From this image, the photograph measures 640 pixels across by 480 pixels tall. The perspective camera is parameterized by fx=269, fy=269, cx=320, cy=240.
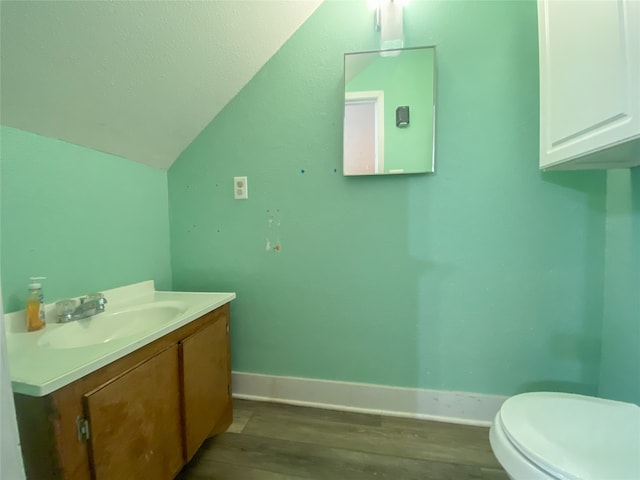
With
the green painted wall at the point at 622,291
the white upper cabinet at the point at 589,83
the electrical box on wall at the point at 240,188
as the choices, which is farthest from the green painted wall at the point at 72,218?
the green painted wall at the point at 622,291

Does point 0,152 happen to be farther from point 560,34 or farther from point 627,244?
point 627,244

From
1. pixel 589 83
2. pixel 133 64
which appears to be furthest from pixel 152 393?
pixel 589 83

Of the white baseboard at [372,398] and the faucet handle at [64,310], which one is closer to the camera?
the faucet handle at [64,310]

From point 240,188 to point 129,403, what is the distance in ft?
3.55

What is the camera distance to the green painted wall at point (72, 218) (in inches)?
36.5

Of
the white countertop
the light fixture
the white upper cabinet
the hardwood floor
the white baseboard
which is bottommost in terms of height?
the hardwood floor

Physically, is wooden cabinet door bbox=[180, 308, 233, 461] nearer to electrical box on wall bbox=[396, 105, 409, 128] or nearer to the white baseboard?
the white baseboard

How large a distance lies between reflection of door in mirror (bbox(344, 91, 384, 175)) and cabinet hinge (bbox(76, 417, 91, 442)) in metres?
1.31

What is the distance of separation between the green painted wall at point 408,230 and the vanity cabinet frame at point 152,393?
34cm

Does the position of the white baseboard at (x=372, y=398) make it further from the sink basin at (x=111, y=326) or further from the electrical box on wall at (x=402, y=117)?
the electrical box on wall at (x=402, y=117)

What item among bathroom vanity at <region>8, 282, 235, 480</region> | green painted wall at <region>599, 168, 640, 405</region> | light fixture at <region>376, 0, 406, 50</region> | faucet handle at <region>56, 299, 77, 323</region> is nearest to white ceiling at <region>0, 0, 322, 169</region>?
light fixture at <region>376, 0, 406, 50</region>

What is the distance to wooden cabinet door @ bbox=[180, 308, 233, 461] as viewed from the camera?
40.8 inches

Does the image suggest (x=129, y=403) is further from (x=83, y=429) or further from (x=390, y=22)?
(x=390, y=22)

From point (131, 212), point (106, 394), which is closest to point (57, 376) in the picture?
point (106, 394)
